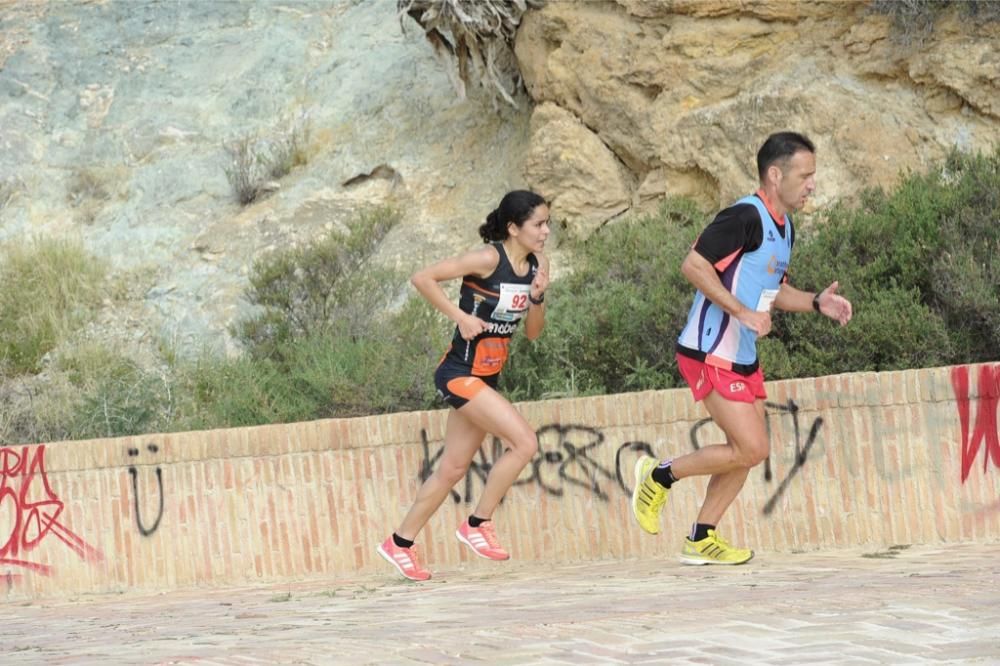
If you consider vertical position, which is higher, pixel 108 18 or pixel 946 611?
pixel 108 18

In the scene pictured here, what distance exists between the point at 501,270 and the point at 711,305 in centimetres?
109

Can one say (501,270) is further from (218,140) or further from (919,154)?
(218,140)

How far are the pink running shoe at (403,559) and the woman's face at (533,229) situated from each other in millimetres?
1732

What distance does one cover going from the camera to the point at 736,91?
13.6m

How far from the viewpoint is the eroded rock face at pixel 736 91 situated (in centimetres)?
1264

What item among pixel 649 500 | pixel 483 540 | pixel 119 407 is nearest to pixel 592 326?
pixel 483 540

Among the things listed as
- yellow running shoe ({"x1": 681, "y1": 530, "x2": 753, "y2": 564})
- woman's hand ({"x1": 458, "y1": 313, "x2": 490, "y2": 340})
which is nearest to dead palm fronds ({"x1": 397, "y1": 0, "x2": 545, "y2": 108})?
woman's hand ({"x1": 458, "y1": 313, "x2": 490, "y2": 340})

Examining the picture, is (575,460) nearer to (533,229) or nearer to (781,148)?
(533,229)

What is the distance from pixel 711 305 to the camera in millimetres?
6824

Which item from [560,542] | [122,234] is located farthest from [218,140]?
[560,542]

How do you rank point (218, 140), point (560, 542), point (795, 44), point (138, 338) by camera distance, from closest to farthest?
point (560, 542) → point (795, 44) → point (138, 338) → point (218, 140)

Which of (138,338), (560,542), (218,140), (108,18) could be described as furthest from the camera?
(108,18)

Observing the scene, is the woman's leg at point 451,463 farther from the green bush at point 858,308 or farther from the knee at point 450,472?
the green bush at point 858,308

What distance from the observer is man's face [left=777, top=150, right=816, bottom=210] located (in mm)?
6789
